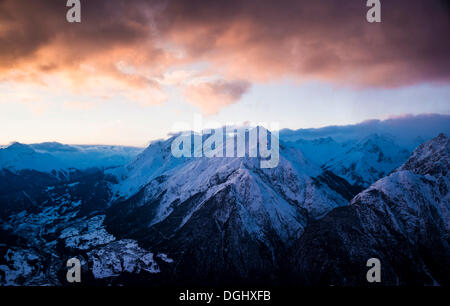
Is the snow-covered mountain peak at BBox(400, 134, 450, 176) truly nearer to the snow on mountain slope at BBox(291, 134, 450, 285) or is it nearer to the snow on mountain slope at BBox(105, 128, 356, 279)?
the snow on mountain slope at BBox(291, 134, 450, 285)

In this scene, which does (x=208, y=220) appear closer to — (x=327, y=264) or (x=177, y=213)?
(x=177, y=213)

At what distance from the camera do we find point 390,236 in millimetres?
106375

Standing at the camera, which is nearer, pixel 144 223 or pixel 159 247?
pixel 159 247

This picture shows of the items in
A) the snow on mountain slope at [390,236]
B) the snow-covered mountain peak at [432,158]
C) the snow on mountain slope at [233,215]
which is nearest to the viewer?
the snow on mountain slope at [390,236]

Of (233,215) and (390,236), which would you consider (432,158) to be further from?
(233,215)

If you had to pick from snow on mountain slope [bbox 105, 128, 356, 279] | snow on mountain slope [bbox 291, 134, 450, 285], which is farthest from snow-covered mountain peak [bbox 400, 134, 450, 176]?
snow on mountain slope [bbox 105, 128, 356, 279]

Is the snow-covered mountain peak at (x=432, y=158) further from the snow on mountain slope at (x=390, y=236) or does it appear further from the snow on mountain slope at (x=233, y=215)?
the snow on mountain slope at (x=233, y=215)

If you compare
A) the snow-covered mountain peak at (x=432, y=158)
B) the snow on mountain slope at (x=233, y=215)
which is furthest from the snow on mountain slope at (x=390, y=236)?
the snow on mountain slope at (x=233, y=215)

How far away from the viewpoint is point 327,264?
10388cm

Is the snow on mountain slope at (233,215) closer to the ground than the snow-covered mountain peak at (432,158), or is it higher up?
closer to the ground

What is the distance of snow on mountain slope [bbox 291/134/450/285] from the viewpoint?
320ft

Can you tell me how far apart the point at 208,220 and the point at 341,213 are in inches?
2651

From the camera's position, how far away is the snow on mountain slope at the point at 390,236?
3846 inches
